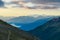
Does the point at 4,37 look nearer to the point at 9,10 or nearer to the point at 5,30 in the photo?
the point at 5,30

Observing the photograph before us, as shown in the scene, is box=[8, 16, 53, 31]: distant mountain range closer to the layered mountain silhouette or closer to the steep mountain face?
the steep mountain face

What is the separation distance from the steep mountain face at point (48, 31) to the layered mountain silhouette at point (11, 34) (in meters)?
0.17

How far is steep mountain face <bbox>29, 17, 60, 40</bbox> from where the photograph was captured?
2094mm

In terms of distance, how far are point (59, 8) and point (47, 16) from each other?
281mm

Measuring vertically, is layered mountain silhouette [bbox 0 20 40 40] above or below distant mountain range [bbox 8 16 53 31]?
below

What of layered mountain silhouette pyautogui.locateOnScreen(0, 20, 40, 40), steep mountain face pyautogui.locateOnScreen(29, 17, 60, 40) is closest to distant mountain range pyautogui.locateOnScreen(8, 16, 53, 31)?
steep mountain face pyautogui.locateOnScreen(29, 17, 60, 40)

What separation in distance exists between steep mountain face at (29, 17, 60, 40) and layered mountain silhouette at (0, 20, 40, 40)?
0.17 m

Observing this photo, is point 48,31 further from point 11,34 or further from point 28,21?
point 11,34

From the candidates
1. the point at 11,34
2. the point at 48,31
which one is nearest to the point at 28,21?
the point at 48,31

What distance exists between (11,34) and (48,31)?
0.52 m

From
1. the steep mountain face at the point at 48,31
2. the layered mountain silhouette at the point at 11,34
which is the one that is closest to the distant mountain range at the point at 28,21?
the steep mountain face at the point at 48,31

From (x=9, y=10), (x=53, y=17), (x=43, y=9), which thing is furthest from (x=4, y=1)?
(x=53, y=17)

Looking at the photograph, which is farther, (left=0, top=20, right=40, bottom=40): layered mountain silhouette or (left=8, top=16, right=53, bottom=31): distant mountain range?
(left=8, top=16, right=53, bottom=31): distant mountain range

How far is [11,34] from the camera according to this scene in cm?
190
